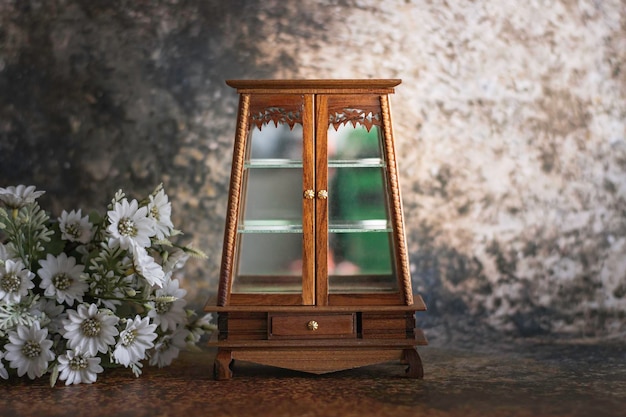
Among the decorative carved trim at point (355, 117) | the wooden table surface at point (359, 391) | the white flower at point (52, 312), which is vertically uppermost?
the decorative carved trim at point (355, 117)

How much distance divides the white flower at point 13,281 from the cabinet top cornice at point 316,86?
972 millimetres

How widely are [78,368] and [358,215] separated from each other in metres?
1.12

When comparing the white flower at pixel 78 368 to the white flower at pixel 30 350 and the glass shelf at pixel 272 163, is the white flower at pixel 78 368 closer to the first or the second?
the white flower at pixel 30 350

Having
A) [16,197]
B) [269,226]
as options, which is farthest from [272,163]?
[16,197]

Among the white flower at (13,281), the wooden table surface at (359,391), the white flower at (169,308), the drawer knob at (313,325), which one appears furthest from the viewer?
the white flower at (169,308)

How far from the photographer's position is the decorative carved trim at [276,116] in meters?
2.74

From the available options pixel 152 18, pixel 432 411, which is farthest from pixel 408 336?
pixel 152 18

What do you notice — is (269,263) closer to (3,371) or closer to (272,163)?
(272,163)

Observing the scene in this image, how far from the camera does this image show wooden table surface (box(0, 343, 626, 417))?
2.34 metres

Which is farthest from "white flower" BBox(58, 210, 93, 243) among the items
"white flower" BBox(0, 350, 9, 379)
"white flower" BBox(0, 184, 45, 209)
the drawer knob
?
the drawer knob

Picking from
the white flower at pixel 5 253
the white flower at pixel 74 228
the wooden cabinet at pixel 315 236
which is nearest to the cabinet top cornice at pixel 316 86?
the wooden cabinet at pixel 315 236

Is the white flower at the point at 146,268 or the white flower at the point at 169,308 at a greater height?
the white flower at the point at 146,268

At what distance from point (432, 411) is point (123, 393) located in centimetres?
103

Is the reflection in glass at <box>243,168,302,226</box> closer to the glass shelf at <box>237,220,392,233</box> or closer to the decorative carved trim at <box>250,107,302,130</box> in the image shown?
the glass shelf at <box>237,220,392,233</box>
